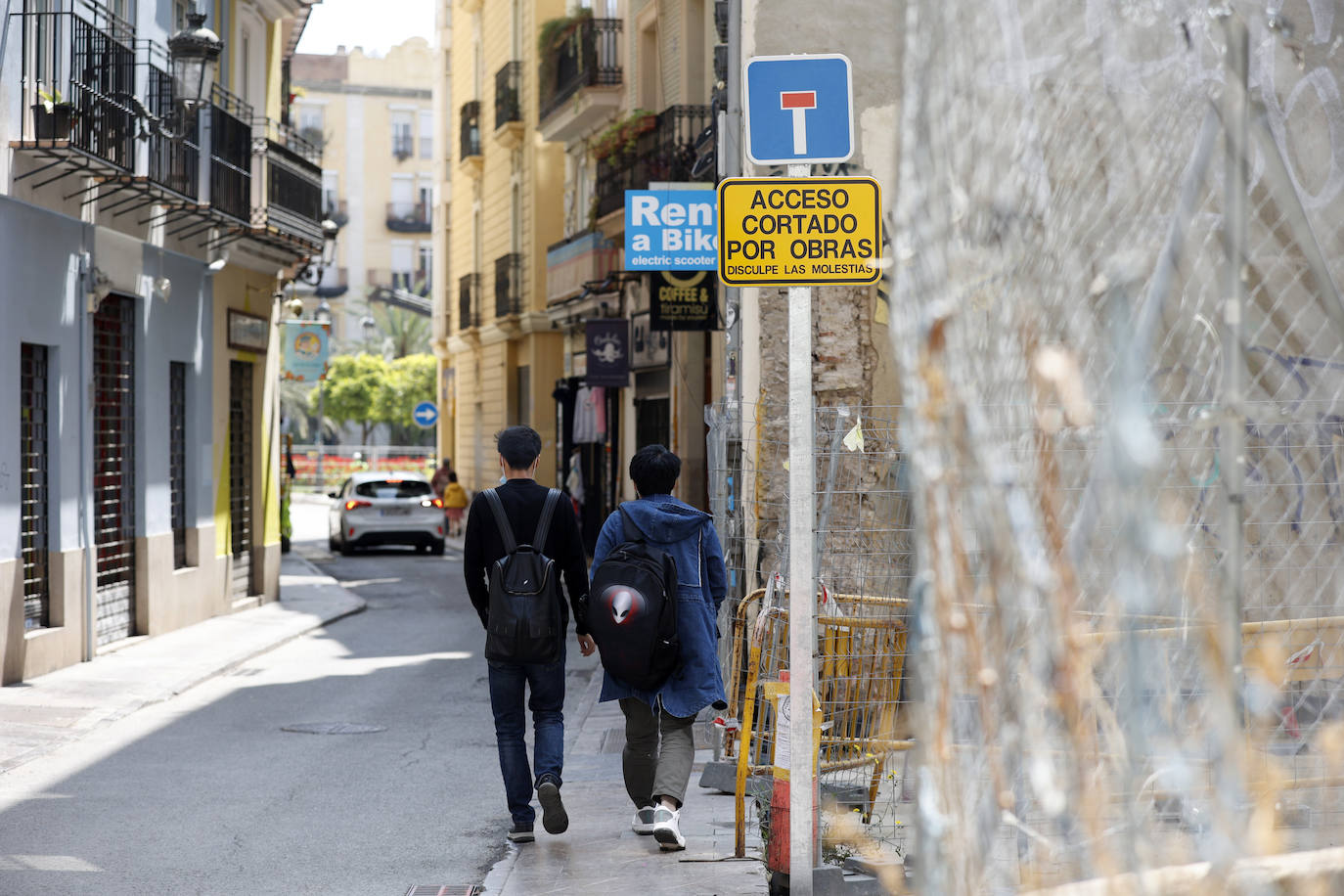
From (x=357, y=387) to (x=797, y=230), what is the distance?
6261cm

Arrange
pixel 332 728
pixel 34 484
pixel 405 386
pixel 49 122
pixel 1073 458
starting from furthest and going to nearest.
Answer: pixel 405 386
pixel 34 484
pixel 49 122
pixel 332 728
pixel 1073 458

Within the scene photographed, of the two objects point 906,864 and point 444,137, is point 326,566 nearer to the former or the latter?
point 444,137

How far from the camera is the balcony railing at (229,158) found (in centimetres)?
1669

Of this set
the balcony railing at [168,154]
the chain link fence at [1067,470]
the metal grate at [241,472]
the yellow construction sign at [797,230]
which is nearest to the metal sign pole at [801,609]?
the yellow construction sign at [797,230]

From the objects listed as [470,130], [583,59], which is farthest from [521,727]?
[470,130]

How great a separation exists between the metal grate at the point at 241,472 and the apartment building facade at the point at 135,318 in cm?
3

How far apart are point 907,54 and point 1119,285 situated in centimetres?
38

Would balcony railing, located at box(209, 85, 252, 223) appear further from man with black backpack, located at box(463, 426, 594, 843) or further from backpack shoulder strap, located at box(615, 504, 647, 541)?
backpack shoulder strap, located at box(615, 504, 647, 541)

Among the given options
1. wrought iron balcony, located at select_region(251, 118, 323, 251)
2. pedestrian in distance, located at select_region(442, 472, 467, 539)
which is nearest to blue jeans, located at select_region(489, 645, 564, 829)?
wrought iron balcony, located at select_region(251, 118, 323, 251)

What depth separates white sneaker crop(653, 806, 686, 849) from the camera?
21.7ft

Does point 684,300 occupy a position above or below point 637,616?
above

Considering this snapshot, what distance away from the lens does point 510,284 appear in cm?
3234

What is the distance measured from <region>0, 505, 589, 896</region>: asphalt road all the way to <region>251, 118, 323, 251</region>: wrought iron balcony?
21.3ft

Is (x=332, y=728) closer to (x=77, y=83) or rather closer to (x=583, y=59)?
(x=77, y=83)
